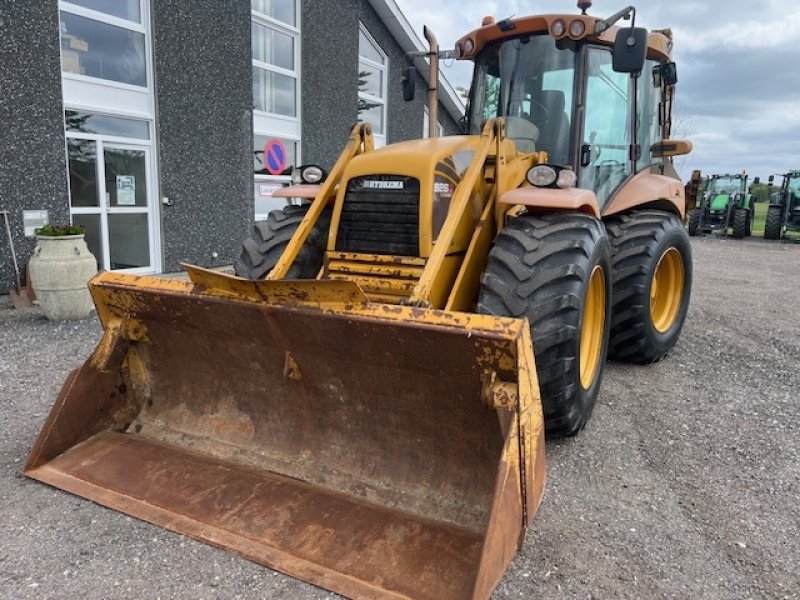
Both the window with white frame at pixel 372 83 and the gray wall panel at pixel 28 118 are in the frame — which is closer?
the gray wall panel at pixel 28 118

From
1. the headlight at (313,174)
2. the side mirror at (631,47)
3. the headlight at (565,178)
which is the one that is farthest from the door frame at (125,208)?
the side mirror at (631,47)

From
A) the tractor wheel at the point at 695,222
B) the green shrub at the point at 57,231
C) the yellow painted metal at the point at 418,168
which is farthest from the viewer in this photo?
the tractor wheel at the point at 695,222

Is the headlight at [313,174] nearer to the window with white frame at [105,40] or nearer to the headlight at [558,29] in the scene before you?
the headlight at [558,29]

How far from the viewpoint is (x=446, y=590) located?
2.38 m

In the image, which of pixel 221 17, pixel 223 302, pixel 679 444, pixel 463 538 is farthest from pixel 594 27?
pixel 221 17

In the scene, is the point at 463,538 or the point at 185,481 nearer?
the point at 463,538

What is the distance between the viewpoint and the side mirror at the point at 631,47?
3.82m

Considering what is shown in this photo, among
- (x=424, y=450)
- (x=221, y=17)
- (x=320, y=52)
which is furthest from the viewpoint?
(x=320, y=52)

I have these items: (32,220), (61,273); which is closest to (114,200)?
(32,220)

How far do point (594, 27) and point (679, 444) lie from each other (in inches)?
109

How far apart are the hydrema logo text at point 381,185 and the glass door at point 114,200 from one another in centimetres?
609

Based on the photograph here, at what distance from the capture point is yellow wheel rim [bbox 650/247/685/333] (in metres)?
5.96

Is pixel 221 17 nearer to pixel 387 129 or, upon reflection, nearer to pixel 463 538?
pixel 387 129

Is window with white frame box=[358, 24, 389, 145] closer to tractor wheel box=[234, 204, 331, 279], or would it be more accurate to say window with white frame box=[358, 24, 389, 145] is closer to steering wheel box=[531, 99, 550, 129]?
steering wheel box=[531, 99, 550, 129]
